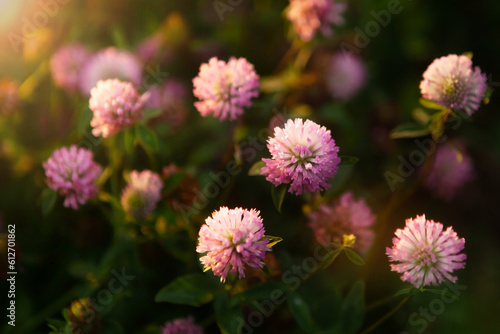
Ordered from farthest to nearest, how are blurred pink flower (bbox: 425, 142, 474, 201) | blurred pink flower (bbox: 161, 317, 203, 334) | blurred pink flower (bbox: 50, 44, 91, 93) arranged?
blurred pink flower (bbox: 425, 142, 474, 201), blurred pink flower (bbox: 50, 44, 91, 93), blurred pink flower (bbox: 161, 317, 203, 334)

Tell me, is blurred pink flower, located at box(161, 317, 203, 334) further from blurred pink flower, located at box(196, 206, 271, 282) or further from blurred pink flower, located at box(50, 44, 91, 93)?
blurred pink flower, located at box(50, 44, 91, 93)

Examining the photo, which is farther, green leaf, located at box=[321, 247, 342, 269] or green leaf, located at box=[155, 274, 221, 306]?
green leaf, located at box=[155, 274, 221, 306]

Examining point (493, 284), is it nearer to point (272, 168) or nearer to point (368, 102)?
point (368, 102)

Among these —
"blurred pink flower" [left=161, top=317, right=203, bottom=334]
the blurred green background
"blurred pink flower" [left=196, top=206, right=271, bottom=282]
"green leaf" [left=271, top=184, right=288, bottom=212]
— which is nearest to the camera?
"blurred pink flower" [left=196, top=206, right=271, bottom=282]

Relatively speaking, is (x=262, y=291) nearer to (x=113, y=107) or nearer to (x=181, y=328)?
(x=181, y=328)

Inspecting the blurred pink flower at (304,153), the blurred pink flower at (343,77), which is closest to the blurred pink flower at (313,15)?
the blurred pink flower at (343,77)

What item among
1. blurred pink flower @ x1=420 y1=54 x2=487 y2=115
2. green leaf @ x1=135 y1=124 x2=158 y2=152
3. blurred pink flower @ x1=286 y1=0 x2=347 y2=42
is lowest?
green leaf @ x1=135 y1=124 x2=158 y2=152

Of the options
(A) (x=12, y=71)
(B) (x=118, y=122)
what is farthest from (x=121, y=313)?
(A) (x=12, y=71)

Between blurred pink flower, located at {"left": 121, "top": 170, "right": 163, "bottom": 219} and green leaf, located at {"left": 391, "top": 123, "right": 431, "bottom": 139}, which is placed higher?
green leaf, located at {"left": 391, "top": 123, "right": 431, "bottom": 139}

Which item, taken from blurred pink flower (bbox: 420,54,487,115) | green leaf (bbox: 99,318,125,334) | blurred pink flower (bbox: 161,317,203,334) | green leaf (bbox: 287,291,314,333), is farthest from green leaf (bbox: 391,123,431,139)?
green leaf (bbox: 99,318,125,334)
